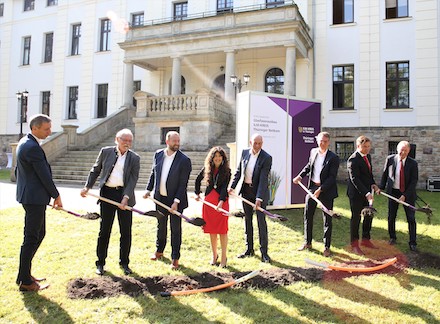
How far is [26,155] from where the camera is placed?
4.27 meters

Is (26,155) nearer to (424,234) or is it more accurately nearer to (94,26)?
(424,234)

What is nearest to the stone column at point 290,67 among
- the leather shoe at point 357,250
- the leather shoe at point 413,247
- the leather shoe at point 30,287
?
the leather shoe at point 413,247

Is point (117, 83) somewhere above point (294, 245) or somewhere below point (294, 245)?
above

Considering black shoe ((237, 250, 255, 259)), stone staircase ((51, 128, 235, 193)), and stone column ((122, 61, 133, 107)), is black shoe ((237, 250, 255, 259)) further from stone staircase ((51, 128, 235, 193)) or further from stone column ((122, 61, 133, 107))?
stone column ((122, 61, 133, 107))

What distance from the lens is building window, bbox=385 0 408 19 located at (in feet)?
59.1

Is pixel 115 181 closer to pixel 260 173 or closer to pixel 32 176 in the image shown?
pixel 32 176

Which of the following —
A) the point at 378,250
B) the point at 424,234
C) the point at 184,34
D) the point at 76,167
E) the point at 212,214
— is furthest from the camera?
the point at 184,34

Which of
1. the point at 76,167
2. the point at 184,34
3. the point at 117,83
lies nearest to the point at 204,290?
the point at 76,167

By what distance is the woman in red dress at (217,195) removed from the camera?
17.6ft

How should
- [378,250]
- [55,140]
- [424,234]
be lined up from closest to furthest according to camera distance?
[378,250] < [424,234] < [55,140]

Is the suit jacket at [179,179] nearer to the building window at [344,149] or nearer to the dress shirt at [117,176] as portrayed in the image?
the dress shirt at [117,176]

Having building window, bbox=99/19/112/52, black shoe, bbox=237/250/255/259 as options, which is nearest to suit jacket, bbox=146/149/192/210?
black shoe, bbox=237/250/255/259

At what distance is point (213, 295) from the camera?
433 centimetres

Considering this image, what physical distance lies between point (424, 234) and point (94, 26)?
2347 centimetres
